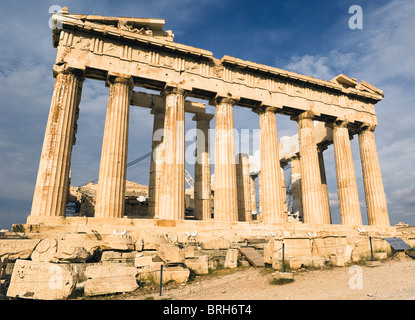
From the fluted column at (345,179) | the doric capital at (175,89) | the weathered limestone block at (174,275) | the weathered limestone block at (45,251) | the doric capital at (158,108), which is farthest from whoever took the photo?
the fluted column at (345,179)

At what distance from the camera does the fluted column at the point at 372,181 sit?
74.8 feet

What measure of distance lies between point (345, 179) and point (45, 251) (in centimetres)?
2038

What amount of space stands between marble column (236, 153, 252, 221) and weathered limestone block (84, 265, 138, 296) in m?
16.0

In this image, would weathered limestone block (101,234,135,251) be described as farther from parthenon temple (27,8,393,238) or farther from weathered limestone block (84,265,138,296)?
parthenon temple (27,8,393,238)

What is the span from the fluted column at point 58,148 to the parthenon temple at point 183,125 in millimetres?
51

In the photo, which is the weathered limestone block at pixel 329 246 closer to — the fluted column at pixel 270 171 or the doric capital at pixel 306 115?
the fluted column at pixel 270 171

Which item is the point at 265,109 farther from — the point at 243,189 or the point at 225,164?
the point at 243,189

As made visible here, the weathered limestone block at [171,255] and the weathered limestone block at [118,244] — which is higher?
the weathered limestone block at [118,244]

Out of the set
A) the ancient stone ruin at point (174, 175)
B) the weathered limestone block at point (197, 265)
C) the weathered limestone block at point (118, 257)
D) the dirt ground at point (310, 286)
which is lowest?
the dirt ground at point (310, 286)

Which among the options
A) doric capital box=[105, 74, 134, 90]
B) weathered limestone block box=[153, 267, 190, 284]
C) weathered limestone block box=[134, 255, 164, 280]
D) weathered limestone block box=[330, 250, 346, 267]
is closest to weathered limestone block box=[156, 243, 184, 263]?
weathered limestone block box=[134, 255, 164, 280]

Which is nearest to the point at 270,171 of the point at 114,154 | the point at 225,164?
the point at 225,164

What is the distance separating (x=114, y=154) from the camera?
52.3 feet

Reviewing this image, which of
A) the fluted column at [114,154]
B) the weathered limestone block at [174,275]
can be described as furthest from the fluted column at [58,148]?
the weathered limestone block at [174,275]

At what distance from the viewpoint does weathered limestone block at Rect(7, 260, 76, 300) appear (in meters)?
7.30
